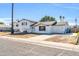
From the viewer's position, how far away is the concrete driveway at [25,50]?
4867 millimetres

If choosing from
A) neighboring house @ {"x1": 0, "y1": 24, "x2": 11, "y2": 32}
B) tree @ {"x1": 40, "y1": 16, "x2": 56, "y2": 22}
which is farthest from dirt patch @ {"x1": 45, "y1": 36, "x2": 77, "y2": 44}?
neighboring house @ {"x1": 0, "y1": 24, "x2": 11, "y2": 32}

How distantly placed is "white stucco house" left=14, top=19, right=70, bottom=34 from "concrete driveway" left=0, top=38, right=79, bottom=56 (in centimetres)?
28

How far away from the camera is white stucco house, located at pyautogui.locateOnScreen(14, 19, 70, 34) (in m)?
4.93

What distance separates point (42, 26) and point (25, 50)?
0.55 metres

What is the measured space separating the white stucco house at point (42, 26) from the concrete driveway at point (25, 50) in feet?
0.91

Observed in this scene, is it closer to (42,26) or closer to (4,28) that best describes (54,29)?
(42,26)

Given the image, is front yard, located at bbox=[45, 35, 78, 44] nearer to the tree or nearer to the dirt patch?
the dirt patch

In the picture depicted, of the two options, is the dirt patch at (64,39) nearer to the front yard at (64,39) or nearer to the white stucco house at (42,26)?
the front yard at (64,39)

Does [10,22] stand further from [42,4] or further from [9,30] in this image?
[42,4]

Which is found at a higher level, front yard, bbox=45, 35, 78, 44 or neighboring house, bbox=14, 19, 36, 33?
neighboring house, bbox=14, 19, 36, 33

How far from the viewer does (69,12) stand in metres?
4.95

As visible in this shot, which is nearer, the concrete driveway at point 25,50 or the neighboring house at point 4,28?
the concrete driveway at point 25,50

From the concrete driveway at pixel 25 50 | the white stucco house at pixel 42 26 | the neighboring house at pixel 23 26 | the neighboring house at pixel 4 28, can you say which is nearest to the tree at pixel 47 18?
the white stucco house at pixel 42 26

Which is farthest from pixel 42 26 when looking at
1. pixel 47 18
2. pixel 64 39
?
pixel 64 39
